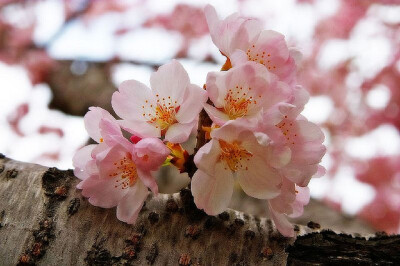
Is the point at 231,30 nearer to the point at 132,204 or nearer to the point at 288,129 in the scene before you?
the point at 288,129

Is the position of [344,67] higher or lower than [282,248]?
lower

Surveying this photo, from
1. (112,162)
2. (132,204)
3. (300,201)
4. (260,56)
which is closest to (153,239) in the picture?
(132,204)

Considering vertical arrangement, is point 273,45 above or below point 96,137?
above

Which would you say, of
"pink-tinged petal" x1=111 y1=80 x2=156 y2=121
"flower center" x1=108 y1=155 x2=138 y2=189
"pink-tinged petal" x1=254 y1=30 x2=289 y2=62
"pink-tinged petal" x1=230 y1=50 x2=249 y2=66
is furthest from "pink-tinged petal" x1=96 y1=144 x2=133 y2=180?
"pink-tinged petal" x1=254 y1=30 x2=289 y2=62

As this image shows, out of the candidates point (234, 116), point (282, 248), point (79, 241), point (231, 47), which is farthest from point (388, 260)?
point (79, 241)

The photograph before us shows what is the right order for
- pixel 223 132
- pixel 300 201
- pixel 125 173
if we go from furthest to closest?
pixel 300 201 → pixel 125 173 → pixel 223 132

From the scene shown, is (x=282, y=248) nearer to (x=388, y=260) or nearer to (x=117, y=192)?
(x=388, y=260)

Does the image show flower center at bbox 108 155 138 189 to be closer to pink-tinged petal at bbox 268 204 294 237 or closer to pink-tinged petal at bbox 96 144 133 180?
pink-tinged petal at bbox 96 144 133 180
